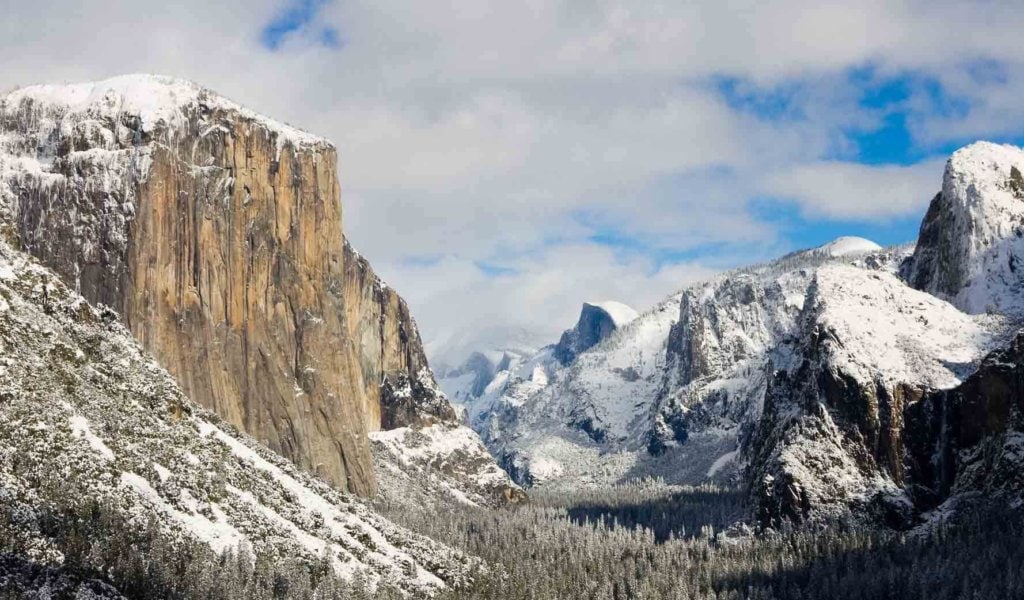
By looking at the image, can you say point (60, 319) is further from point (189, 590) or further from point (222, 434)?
point (189, 590)

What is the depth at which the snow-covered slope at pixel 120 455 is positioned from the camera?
448 feet

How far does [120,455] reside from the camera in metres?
152

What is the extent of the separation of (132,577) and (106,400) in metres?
40.2

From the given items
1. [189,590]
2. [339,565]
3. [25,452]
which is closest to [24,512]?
[25,452]

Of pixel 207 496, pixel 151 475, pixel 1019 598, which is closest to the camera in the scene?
pixel 151 475

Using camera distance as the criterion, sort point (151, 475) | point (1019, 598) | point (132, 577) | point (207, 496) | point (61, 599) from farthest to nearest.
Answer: point (1019, 598)
point (207, 496)
point (151, 475)
point (132, 577)
point (61, 599)

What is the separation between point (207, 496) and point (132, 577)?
35.0m

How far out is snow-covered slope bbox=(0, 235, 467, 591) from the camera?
137 m

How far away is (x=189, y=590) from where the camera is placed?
137500mm

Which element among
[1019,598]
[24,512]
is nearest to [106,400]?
[24,512]

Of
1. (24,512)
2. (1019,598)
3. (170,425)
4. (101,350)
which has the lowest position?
(1019,598)

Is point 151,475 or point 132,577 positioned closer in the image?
point 132,577

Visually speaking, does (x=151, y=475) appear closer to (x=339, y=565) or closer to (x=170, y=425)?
(x=170, y=425)

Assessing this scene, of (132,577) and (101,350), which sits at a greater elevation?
(101,350)
